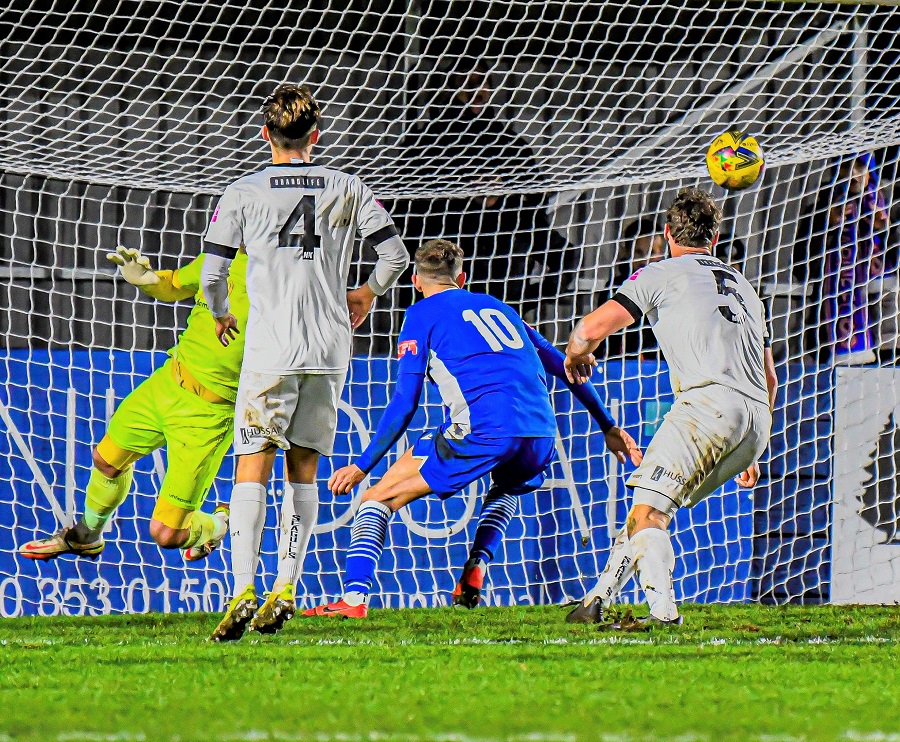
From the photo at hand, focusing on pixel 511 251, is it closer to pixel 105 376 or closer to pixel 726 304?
pixel 105 376

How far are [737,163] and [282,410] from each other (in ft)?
9.44

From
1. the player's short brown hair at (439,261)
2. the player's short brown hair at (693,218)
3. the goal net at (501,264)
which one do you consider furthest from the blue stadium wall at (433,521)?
the player's short brown hair at (693,218)

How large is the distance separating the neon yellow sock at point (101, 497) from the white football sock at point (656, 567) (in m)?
2.34

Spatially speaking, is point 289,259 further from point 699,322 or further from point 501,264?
point 501,264

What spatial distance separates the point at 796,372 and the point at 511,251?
1.70 metres

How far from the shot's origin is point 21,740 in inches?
97.0

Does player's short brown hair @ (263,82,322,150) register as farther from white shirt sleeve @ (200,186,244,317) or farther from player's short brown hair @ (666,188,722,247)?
player's short brown hair @ (666,188,722,247)

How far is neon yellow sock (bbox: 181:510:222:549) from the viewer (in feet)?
18.6

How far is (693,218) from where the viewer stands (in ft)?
15.8

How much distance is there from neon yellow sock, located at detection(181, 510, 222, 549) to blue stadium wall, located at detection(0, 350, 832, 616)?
629mm

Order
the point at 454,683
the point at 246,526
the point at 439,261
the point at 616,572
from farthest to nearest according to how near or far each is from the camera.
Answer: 1. the point at 439,261
2. the point at 616,572
3. the point at 246,526
4. the point at 454,683

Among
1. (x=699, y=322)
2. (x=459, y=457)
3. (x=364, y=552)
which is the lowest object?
(x=364, y=552)

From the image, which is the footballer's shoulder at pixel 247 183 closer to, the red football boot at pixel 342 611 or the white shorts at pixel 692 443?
the white shorts at pixel 692 443

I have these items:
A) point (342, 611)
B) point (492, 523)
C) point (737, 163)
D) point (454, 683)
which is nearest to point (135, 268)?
point (342, 611)
